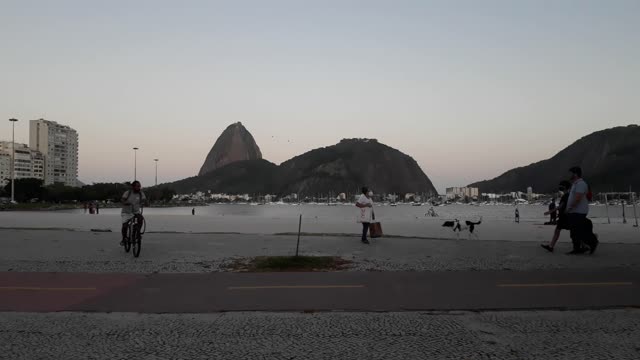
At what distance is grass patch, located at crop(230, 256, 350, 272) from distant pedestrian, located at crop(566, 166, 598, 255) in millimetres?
5187

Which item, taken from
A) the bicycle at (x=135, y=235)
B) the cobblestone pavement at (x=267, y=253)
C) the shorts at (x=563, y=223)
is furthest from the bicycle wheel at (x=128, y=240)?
the shorts at (x=563, y=223)

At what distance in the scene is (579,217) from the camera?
11.4 metres

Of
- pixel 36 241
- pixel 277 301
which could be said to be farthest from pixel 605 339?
pixel 36 241

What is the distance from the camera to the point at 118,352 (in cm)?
456

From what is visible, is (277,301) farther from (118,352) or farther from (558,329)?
(558,329)

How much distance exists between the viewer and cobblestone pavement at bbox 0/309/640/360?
4.53 meters

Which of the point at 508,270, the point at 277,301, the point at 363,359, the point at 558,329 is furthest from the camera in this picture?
the point at 508,270

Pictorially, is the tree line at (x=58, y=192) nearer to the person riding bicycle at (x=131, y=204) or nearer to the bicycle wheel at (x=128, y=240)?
the person riding bicycle at (x=131, y=204)

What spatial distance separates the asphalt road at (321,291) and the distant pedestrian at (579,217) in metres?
2.32

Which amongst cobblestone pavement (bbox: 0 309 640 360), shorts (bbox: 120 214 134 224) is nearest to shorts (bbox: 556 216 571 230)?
cobblestone pavement (bbox: 0 309 640 360)

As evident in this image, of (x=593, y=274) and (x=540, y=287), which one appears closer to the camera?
(x=540, y=287)

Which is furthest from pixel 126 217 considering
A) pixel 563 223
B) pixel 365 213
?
pixel 563 223

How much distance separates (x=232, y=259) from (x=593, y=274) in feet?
22.2

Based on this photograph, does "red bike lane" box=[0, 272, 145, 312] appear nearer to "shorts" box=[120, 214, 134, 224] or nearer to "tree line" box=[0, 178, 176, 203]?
"shorts" box=[120, 214, 134, 224]
